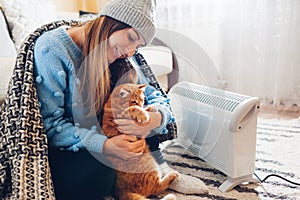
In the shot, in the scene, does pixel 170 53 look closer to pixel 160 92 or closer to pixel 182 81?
pixel 182 81

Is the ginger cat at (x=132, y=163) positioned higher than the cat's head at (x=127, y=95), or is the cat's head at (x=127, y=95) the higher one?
the cat's head at (x=127, y=95)

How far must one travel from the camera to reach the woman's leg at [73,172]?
82 centimetres

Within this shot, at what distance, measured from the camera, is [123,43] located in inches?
29.6

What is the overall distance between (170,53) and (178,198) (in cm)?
72

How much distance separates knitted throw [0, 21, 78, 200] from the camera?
28.5 inches

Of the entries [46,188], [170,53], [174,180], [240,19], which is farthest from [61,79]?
[240,19]

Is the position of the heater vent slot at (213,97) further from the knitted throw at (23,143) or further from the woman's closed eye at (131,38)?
the knitted throw at (23,143)

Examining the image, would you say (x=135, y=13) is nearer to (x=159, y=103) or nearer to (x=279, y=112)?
(x=159, y=103)

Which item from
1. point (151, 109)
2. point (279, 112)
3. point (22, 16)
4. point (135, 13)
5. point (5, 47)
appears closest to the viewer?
point (135, 13)

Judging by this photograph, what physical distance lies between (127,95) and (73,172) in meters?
0.26

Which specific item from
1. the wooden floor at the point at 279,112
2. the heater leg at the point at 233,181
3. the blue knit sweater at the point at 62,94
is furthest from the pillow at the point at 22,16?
the wooden floor at the point at 279,112

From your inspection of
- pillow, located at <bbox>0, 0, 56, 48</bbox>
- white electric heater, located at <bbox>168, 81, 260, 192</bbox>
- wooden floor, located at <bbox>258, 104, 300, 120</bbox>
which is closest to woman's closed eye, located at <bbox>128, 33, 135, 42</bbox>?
white electric heater, located at <bbox>168, 81, 260, 192</bbox>

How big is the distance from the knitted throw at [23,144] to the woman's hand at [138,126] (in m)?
0.19

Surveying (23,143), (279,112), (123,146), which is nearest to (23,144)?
(23,143)
